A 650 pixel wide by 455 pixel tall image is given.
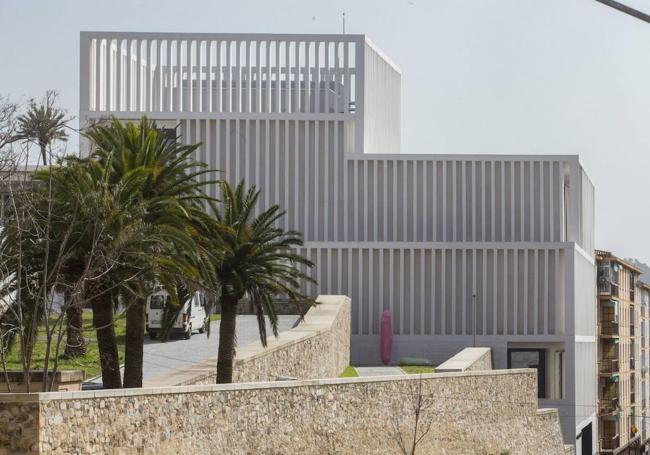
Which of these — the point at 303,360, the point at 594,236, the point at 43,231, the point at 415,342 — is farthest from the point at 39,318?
the point at 594,236

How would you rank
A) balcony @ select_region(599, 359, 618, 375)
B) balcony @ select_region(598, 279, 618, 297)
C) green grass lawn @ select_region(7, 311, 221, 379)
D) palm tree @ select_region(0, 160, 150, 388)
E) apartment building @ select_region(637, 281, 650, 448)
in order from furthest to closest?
1. apartment building @ select_region(637, 281, 650, 448)
2. balcony @ select_region(598, 279, 618, 297)
3. balcony @ select_region(599, 359, 618, 375)
4. green grass lawn @ select_region(7, 311, 221, 379)
5. palm tree @ select_region(0, 160, 150, 388)

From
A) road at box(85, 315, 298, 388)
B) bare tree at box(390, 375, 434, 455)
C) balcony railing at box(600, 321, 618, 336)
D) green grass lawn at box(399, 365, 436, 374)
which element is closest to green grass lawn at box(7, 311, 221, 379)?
road at box(85, 315, 298, 388)

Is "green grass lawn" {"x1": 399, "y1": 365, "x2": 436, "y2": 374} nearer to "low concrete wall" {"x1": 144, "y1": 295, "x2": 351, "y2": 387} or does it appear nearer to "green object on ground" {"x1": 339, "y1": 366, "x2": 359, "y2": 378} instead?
"green object on ground" {"x1": 339, "y1": 366, "x2": 359, "y2": 378}

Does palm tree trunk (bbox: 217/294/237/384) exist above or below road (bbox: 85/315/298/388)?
above

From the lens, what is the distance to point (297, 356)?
3619cm

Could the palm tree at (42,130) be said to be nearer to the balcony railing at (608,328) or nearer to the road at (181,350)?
the road at (181,350)

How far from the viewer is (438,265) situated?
58656mm

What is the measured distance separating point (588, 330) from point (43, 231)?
144ft

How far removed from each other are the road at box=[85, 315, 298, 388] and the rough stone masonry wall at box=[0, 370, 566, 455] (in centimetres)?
537

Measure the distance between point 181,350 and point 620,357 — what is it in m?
64.2

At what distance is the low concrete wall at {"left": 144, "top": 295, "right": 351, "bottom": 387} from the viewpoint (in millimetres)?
28422

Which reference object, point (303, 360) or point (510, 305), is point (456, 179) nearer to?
point (510, 305)

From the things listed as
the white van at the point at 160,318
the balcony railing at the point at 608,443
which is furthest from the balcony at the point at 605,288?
the white van at the point at 160,318

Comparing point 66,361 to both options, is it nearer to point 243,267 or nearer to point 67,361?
point 67,361
